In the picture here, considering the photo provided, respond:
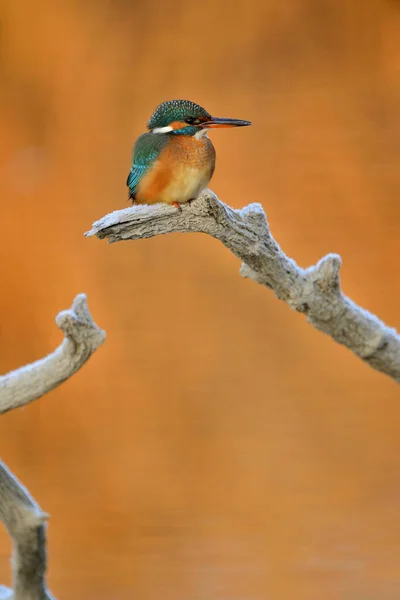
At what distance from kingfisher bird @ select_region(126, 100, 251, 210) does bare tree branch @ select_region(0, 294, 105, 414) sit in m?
0.23

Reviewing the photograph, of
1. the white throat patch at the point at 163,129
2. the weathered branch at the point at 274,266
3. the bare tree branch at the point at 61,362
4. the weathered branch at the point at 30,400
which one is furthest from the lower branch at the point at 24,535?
the white throat patch at the point at 163,129

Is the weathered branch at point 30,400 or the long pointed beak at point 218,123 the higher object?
the long pointed beak at point 218,123

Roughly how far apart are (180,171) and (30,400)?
1.22ft

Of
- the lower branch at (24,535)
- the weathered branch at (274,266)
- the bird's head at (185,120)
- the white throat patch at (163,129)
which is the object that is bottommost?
the lower branch at (24,535)

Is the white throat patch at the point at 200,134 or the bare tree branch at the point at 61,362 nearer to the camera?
the bare tree branch at the point at 61,362

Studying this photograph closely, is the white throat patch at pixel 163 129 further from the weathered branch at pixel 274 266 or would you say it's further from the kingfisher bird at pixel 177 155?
the weathered branch at pixel 274 266

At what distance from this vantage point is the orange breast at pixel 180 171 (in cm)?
112

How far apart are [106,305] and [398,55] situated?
1545mm

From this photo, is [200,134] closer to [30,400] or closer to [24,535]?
[30,400]

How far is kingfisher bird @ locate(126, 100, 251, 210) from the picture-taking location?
1.12 metres

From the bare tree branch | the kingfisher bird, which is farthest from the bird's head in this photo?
the bare tree branch

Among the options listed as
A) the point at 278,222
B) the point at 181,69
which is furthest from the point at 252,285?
the point at 181,69

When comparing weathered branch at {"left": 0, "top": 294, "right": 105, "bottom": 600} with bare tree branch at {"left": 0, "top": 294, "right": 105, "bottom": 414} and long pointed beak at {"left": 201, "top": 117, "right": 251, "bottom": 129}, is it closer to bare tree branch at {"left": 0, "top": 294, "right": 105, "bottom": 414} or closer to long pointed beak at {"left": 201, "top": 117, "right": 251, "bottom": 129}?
bare tree branch at {"left": 0, "top": 294, "right": 105, "bottom": 414}

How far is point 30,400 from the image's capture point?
1.07 meters
